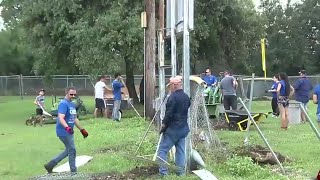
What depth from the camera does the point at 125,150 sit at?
13.4 meters

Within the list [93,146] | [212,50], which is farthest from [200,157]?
[212,50]

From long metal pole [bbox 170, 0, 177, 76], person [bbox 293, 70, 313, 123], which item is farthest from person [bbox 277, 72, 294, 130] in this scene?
long metal pole [bbox 170, 0, 177, 76]

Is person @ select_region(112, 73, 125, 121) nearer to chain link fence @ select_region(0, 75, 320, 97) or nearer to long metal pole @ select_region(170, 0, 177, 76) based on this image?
long metal pole @ select_region(170, 0, 177, 76)

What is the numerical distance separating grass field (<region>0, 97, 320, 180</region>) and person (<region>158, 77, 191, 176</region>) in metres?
0.33

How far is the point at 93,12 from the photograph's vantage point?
2791 cm

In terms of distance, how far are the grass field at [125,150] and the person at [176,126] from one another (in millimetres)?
331

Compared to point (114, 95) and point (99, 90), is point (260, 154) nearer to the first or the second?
point (114, 95)

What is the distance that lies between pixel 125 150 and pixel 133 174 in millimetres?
3067

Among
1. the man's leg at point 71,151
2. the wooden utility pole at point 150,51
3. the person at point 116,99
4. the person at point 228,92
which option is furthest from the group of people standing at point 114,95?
the man's leg at point 71,151

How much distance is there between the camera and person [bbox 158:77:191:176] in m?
9.86

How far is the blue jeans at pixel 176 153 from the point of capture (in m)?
9.95

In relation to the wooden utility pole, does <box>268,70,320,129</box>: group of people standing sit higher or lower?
lower

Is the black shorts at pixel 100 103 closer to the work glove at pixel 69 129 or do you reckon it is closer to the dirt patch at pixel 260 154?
the dirt patch at pixel 260 154

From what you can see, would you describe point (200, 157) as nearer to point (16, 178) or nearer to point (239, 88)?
point (16, 178)
